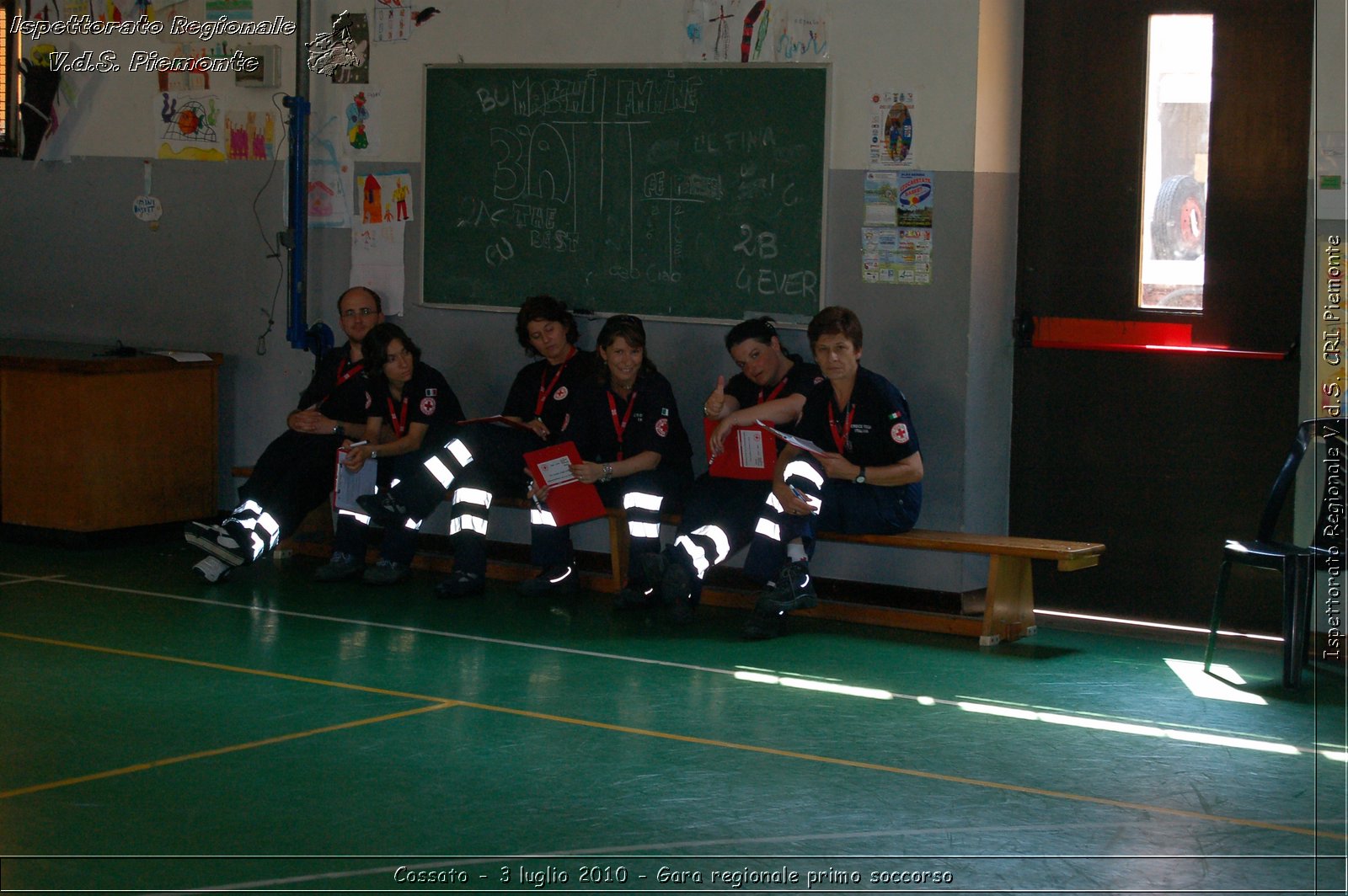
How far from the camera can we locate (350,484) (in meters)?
7.23

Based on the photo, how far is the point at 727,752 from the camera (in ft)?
15.3

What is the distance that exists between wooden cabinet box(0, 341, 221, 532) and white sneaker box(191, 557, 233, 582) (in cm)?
109

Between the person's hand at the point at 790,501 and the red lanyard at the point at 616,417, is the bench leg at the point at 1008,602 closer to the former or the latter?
the person's hand at the point at 790,501

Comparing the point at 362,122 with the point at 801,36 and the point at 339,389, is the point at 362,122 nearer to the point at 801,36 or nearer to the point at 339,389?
the point at 339,389

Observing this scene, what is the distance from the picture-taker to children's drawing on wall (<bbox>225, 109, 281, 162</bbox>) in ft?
27.3

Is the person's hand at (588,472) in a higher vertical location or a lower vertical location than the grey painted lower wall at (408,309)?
lower

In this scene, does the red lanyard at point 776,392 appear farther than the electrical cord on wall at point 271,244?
No

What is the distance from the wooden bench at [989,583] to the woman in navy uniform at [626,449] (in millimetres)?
131

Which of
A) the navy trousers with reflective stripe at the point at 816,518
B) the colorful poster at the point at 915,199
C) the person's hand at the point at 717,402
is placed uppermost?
the colorful poster at the point at 915,199

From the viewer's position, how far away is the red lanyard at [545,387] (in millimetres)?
7285

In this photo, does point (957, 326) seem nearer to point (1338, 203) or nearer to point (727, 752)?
point (1338, 203)

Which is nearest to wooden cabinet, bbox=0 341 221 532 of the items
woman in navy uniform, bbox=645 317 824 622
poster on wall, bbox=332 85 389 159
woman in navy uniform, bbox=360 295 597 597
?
poster on wall, bbox=332 85 389 159

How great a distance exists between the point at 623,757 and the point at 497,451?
278 cm

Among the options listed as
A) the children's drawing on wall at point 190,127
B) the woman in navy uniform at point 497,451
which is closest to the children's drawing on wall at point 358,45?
the children's drawing on wall at point 190,127
